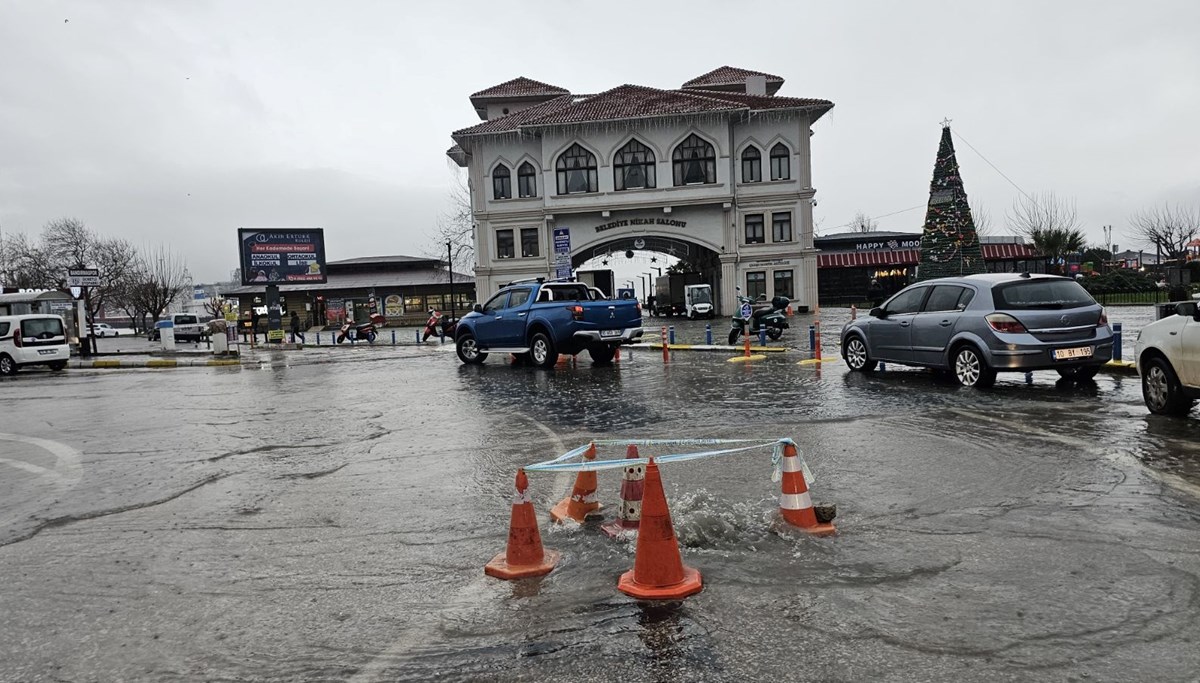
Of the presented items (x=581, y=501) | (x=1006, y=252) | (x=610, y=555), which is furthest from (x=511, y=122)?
(x=610, y=555)

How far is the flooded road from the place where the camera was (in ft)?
11.1

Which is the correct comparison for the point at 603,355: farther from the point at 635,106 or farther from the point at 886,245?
the point at 886,245

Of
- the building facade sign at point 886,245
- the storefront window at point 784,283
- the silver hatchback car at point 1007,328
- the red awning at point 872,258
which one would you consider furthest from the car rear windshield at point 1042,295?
the building facade sign at point 886,245

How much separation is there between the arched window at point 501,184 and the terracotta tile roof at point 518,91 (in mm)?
10195

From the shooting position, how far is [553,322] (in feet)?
57.2

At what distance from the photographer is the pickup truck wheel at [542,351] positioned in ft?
57.4

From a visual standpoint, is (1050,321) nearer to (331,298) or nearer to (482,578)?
(482,578)

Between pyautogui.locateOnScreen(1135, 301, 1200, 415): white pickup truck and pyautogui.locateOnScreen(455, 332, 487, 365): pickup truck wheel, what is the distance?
14.0 m

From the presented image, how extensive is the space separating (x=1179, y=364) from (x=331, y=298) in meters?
64.0

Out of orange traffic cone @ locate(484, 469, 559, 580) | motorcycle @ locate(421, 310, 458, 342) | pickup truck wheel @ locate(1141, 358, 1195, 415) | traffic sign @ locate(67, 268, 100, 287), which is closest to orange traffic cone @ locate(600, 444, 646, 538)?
orange traffic cone @ locate(484, 469, 559, 580)

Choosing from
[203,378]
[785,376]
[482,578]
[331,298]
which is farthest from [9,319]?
[331,298]

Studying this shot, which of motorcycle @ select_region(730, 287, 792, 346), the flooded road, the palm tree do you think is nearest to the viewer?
the flooded road

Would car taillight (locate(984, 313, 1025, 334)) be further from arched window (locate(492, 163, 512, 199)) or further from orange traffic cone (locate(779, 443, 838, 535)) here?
arched window (locate(492, 163, 512, 199))

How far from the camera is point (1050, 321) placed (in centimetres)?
1066
